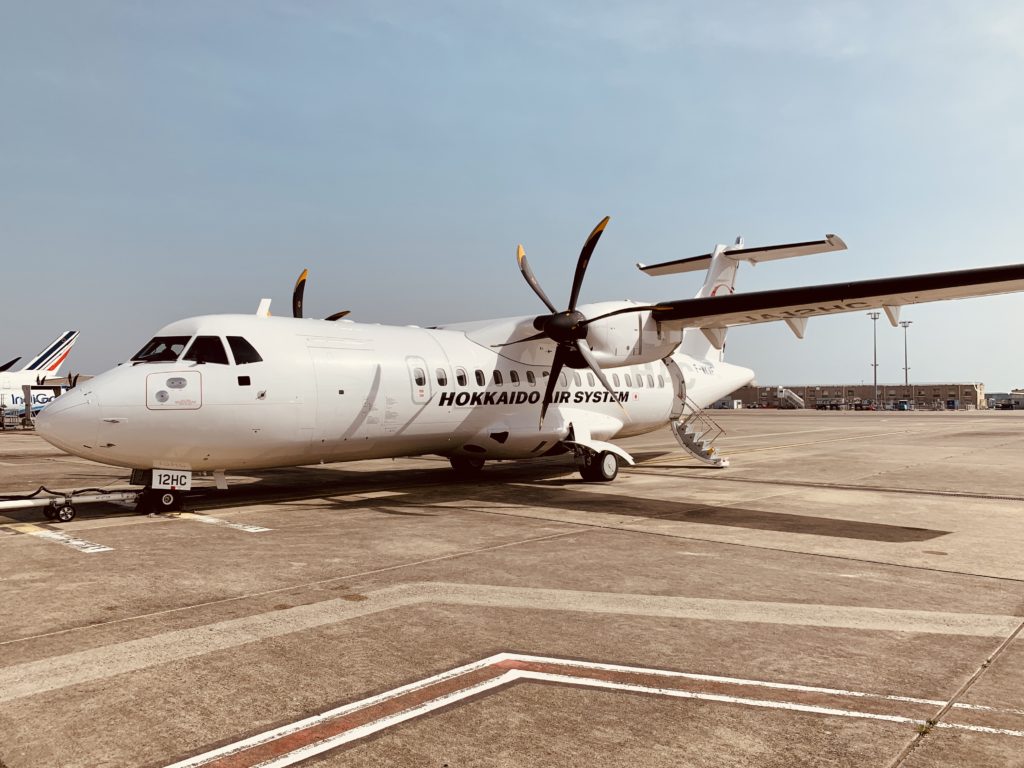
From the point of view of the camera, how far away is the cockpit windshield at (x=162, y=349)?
1127 centimetres

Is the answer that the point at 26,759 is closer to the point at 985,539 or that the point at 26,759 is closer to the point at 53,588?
the point at 53,588

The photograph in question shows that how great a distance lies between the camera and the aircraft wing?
41.5ft

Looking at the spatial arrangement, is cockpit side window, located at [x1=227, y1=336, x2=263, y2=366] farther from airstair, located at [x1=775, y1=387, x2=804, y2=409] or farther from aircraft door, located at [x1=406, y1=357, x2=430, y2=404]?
airstair, located at [x1=775, y1=387, x2=804, y2=409]

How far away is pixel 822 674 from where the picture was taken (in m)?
4.89

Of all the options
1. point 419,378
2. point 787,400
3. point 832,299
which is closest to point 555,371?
point 419,378

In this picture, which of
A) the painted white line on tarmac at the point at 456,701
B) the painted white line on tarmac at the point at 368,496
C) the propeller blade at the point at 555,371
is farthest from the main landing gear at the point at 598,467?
the painted white line on tarmac at the point at 456,701

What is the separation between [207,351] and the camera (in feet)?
37.7

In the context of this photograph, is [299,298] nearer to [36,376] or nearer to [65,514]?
[65,514]

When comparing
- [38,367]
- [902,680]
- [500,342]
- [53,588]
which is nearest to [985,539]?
[902,680]

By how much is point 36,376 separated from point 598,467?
4929cm

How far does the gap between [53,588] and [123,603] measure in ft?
3.58

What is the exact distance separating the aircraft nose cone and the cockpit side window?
213 cm

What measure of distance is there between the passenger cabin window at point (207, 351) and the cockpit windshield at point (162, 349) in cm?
18

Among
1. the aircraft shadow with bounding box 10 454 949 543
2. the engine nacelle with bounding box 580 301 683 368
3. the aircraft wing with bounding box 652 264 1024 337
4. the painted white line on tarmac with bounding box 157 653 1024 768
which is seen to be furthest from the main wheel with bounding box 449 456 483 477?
the painted white line on tarmac with bounding box 157 653 1024 768
